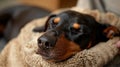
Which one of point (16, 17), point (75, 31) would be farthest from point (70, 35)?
point (16, 17)

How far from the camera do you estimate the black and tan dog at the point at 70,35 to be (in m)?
1.32

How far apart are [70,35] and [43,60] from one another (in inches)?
9.4

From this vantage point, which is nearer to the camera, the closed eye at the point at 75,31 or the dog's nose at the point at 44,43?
the dog's nose at the point at 44,43

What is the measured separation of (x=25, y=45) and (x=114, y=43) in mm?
503

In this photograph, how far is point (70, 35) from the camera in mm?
1480

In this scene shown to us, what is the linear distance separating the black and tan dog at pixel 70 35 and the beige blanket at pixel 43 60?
0.17ft

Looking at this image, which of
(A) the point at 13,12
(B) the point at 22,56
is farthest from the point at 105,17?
(A) the point at 13,12

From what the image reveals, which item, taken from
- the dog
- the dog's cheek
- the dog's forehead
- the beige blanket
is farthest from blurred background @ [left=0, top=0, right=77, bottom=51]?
the dog's cheek

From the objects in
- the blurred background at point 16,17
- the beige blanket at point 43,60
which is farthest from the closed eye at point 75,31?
the blurred background at point 16,17

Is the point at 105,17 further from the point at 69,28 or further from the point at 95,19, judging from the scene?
the point at 69,28

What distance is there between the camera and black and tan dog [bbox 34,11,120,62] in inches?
52.1

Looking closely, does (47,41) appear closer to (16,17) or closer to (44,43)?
(44,43)

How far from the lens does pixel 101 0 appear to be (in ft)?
6.01

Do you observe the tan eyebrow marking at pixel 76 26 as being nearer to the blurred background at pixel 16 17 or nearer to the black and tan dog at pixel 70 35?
the black and tan dog at pixel 70 35
